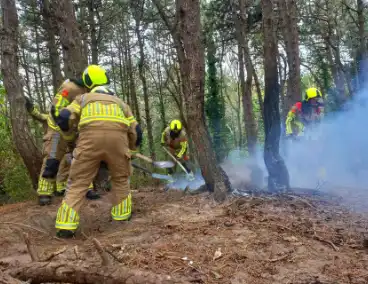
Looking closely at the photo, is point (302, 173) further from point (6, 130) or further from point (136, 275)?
point (6, 130)

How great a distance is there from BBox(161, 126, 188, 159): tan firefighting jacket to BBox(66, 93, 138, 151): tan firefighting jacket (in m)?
6.34

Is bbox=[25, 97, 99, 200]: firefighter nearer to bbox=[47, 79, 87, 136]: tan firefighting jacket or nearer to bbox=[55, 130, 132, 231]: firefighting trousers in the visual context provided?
bbox=[47, 79, 87, 136]: tan firefighting jacket

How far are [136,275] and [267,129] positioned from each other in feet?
13.7

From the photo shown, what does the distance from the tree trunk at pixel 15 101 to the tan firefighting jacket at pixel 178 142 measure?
4.88 meters

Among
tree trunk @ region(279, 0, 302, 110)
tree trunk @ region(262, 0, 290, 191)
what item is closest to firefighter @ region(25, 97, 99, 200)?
tree trunk @ region(262, 0, 290, 191)

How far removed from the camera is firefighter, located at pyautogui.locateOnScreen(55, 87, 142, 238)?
415 centimetres

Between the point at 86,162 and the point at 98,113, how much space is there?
59cm

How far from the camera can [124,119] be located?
447 centimetres

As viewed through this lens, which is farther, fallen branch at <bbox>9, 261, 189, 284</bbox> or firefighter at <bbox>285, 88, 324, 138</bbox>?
firefighter at <bbox>285, 88, 324, 138</bbox>

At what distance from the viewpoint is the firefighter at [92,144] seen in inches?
163

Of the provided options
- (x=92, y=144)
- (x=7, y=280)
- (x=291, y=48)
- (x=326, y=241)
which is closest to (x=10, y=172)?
(x=92, y=144)

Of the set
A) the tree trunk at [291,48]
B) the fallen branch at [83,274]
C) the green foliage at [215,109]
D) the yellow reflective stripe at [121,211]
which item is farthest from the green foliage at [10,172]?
the green foliage at [215,109]

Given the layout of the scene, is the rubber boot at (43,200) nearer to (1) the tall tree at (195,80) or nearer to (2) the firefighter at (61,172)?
(2) the firefighter at (61,172)

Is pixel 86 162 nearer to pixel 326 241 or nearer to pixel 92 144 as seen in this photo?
pixel 92 144
